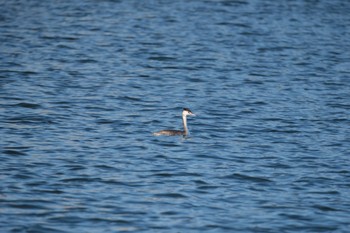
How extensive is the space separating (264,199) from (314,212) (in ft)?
3.84

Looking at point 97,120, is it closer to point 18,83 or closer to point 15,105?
point 15,105

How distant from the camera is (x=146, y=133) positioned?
878 inches

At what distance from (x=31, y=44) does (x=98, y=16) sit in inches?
334

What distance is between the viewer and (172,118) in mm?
24344

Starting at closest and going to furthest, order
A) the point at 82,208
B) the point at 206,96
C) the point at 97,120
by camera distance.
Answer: the point at 82,208 < the point at 97,120 < the point at 206,96

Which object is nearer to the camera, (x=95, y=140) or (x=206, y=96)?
(x=95, y=140)

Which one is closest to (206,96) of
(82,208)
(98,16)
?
(82,208)

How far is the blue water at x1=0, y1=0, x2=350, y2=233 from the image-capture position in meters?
15.9

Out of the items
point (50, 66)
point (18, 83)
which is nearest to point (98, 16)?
point (50, 66)

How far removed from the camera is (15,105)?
81.8ft

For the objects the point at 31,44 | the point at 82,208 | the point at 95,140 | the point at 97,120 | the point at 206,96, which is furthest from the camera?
the point at 31,44

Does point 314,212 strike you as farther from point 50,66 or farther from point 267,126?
point 50,66

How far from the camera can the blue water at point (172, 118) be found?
1591 centimetres

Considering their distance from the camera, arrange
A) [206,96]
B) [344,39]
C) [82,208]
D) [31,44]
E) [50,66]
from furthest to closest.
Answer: [344,39]
[31,44]
[50,66]
[206,96]
[82,208]
